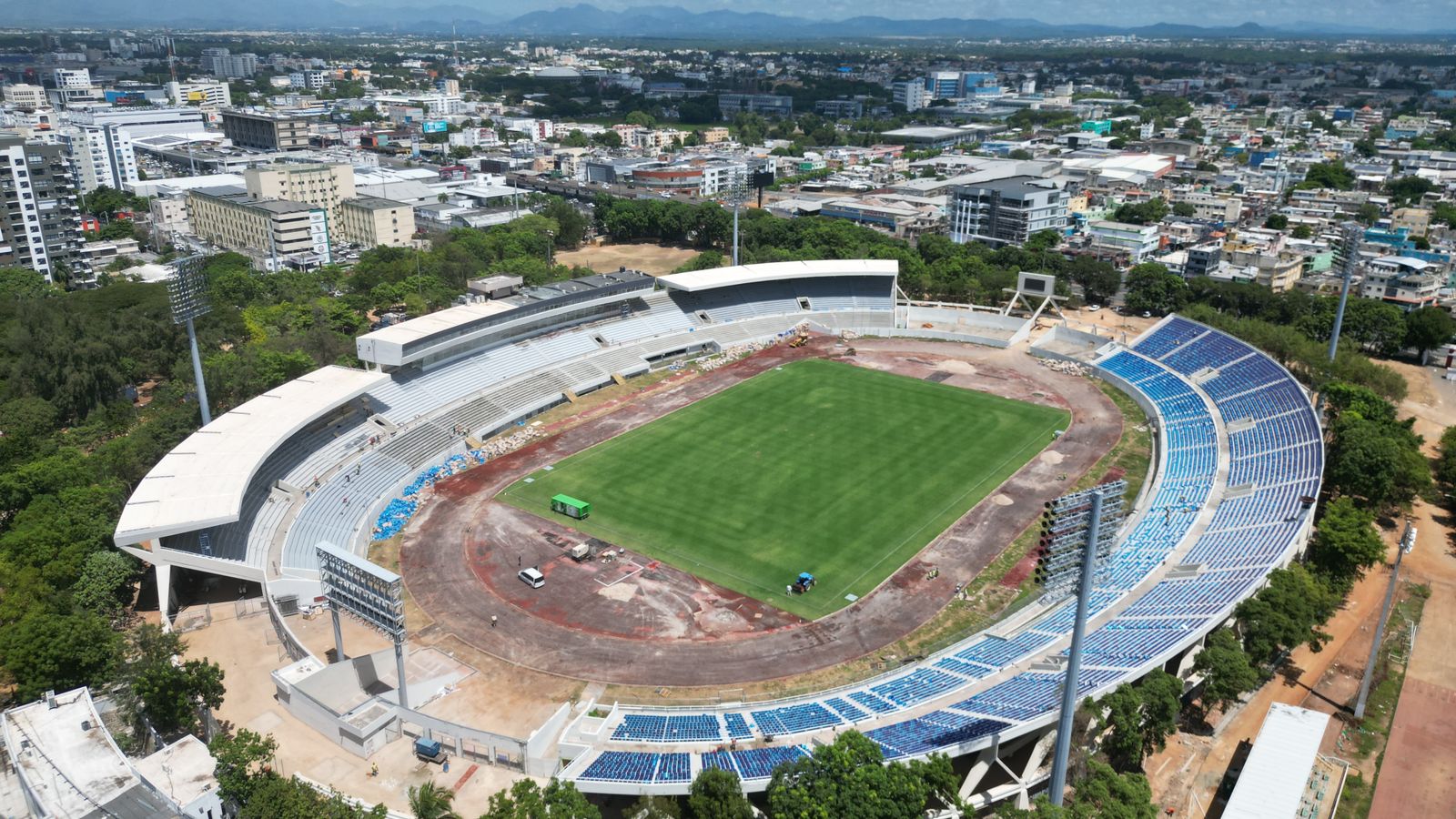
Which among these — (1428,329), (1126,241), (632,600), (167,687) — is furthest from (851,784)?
(1126,241)

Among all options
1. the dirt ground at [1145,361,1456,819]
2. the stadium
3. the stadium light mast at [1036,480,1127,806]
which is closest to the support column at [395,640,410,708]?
the stadium

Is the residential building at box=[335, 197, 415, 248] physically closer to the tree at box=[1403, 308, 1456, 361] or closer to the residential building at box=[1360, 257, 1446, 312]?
the residential building at box=[1360, 257, 1446, 312]

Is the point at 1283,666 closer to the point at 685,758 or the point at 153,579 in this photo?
the point at 685,758

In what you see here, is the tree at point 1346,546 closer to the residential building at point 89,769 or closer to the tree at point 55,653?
the residential building at point 89,769

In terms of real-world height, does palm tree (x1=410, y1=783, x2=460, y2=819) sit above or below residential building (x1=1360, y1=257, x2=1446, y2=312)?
below

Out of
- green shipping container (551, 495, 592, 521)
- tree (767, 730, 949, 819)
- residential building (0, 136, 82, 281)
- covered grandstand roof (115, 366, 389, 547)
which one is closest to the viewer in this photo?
tree (767, 730, 949, 819)

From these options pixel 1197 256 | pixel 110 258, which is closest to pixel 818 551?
pixel 1197 256
